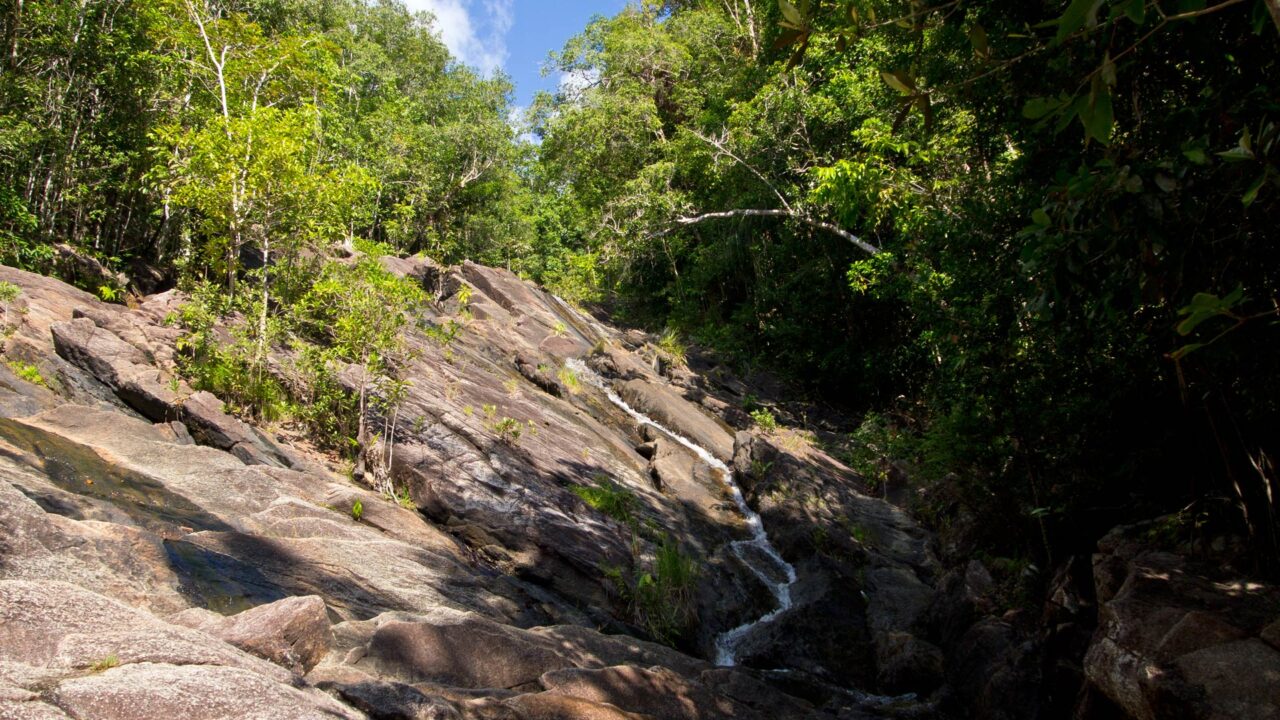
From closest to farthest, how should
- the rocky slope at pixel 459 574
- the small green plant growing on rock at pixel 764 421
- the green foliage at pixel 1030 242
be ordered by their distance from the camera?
the green foliage at pixel 1030 242, the rocky slope at pixel 459 574, the small green plant growing on rock at pixel 764 421

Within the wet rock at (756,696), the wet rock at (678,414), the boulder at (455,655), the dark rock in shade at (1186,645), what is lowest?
the wet rock at (756,696)

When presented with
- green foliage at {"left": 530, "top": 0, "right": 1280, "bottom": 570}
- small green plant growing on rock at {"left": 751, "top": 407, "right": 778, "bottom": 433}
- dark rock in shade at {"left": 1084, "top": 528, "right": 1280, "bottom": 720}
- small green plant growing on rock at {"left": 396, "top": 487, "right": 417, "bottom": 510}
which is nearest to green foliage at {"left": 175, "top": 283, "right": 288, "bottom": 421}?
small green plant growing on rock at {"left": 396, "top": 487, "right": 417, "bottom": 510}

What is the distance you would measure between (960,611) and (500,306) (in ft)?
51.0

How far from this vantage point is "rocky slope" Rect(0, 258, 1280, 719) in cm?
400

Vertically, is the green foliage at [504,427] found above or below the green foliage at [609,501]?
above

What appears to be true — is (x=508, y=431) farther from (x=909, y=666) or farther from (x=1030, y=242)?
(x=1030, y=242)

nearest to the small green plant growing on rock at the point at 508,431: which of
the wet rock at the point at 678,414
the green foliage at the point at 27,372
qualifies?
the wet rock at the point at 678,414

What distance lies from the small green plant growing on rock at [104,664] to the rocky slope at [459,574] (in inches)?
0.9

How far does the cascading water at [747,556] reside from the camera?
9703mm

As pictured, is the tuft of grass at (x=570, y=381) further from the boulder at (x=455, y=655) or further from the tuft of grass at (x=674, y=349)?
the boulder at (x=455, y=655)

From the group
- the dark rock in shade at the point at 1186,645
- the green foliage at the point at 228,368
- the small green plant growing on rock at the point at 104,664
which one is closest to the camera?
the small green plant growing on rock at the point at 104,664

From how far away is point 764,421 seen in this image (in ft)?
62.5

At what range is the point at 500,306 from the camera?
21578mm

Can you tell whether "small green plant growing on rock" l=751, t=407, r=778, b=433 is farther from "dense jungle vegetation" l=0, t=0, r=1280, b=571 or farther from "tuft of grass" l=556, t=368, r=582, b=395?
"tuft of grass" l=556, t=368, r=582, b=395
